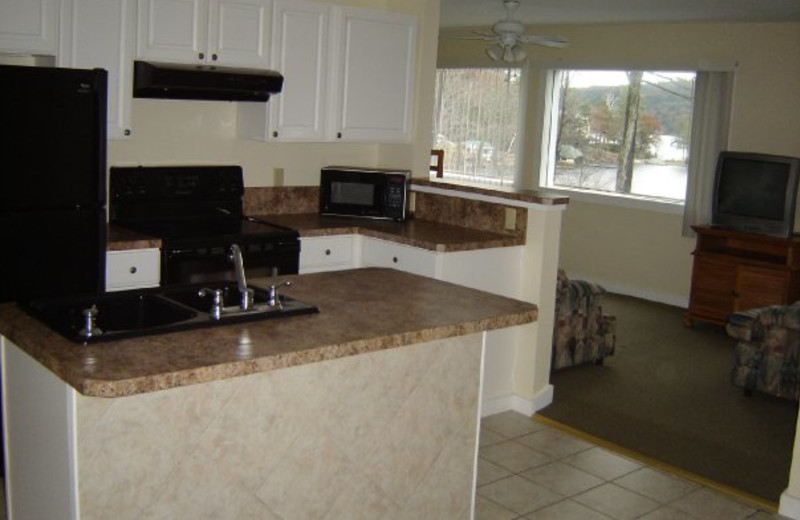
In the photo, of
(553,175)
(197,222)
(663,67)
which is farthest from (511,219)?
(553,175)

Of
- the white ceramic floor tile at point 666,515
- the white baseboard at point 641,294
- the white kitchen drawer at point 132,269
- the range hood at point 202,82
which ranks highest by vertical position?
the range hood at point 202,82

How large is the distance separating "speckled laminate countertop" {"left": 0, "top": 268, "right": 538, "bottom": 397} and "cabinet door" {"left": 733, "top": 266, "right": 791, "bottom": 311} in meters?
4.35

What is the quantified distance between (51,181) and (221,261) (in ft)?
2.98

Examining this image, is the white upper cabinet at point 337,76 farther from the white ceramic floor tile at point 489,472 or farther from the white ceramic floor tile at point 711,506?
the white ceramic floor tile at point 711,506

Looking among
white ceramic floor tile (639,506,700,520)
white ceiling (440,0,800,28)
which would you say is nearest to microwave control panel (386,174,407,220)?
white ceramic floor tile (639,506,700,520)

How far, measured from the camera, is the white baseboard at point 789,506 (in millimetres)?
3654

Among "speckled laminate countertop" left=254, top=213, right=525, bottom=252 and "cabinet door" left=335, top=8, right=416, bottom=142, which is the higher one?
"cabinet door" left=335, top=8, right=416, bottom=142

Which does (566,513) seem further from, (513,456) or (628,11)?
(628,11)

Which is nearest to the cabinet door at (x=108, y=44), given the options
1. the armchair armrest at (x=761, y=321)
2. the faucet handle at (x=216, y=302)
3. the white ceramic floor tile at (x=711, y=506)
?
the faucet handle at (x=216, y=302)

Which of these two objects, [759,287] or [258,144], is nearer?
[258,144]

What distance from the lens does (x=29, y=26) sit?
3.86m

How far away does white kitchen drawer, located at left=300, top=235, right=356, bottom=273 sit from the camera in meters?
4.65

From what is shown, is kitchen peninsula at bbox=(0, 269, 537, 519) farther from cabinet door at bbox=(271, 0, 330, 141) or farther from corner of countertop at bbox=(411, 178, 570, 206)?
cabinet door at bbox=(271, 0, 330, 141)

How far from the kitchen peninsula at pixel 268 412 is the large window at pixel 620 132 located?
18.7ft
